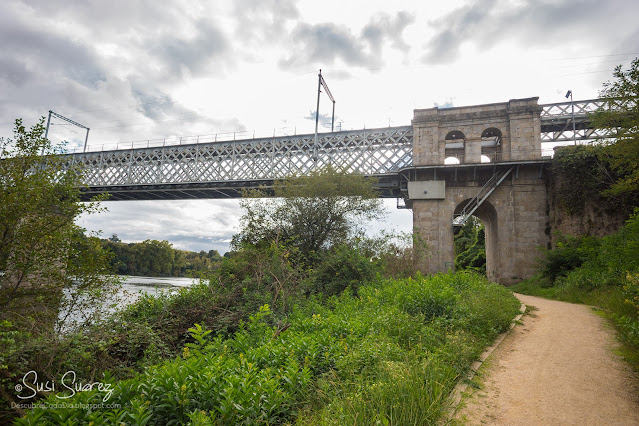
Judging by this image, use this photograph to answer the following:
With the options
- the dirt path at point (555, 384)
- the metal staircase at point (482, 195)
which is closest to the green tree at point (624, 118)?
the metal staircase at point (482, 195)

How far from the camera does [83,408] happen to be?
10.9 ft

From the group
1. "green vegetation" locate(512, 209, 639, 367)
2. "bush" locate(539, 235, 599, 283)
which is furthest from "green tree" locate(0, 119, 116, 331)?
"bush" locate(539, 235, 599, 283)

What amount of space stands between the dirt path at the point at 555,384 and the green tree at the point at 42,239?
35.0 feet

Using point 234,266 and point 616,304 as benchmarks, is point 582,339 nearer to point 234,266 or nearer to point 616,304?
point 616,304

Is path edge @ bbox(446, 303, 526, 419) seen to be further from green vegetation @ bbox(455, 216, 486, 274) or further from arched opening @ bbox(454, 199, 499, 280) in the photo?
green vegetation @ bbox(455, 216, 486, 274)

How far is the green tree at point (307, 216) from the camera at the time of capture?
17192mm

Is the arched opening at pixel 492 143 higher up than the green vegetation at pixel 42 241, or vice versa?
the arched opening at pixel 492 143

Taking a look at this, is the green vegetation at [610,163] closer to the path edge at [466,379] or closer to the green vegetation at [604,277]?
the green vegetation at [604,277]

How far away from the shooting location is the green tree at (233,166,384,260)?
17.2m

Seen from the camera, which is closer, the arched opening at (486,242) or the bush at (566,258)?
the bush at (566,258)

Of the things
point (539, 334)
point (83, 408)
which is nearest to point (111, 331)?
point (83, 408)

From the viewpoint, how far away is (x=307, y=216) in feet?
56.7

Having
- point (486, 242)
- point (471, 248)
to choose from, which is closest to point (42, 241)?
→ point (486, 242)

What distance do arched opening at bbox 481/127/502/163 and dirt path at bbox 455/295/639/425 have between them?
1999cm
